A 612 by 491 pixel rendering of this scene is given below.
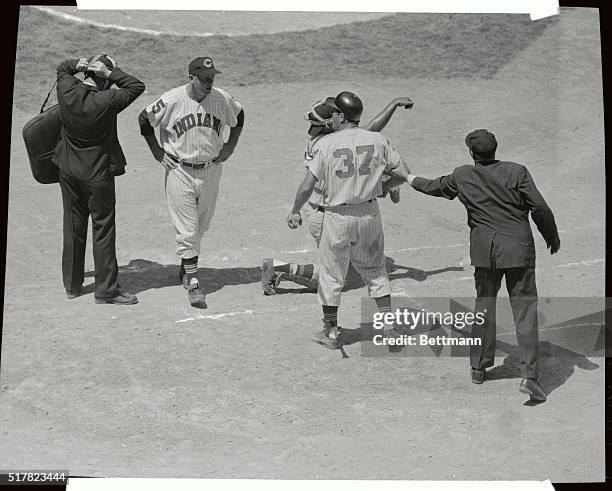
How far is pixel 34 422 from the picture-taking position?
1018 cm

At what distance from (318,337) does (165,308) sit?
1434mm

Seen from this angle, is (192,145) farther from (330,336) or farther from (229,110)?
(330,336)

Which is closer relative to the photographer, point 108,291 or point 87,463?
point 87,463

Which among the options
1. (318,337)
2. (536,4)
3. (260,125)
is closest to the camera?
(318,337)

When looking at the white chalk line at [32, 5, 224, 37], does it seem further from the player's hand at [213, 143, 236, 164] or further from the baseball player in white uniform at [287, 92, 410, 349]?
the baseball player in white uniform at [287, 92, 410, 349]

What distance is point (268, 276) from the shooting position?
1212 centimetres

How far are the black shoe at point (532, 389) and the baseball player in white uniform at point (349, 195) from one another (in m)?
1.33

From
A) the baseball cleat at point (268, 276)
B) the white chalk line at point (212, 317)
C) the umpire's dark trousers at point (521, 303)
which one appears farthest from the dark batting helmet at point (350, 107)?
the white chalk line at point (212, 317)

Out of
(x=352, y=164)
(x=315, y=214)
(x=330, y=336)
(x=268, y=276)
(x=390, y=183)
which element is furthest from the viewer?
(x=268, y=276)

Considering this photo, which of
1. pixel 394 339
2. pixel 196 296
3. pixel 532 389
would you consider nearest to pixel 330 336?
pixel 394 339

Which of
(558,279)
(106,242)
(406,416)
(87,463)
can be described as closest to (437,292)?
(558,279)

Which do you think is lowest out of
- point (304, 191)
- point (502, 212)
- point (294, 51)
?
point (502, 212)

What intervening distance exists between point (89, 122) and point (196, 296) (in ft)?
5.66

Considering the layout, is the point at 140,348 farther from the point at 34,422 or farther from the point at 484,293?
the point at 484,293
